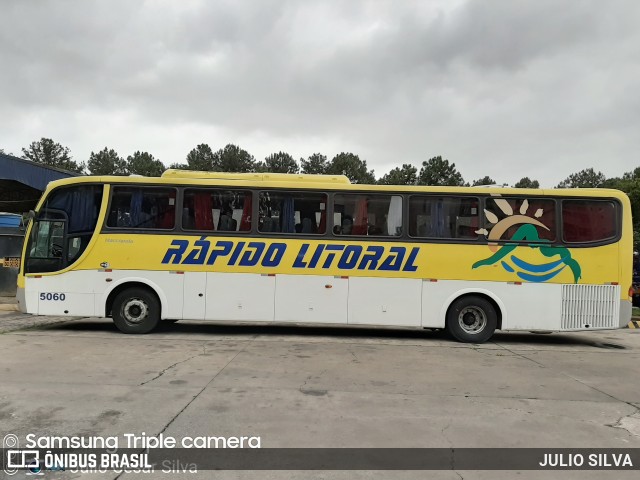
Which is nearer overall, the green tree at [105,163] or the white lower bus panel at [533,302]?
the white lower bus panel at [533,302]

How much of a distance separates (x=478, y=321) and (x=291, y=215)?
444 centimetres

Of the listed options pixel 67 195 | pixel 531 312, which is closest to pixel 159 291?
pixel 67 195

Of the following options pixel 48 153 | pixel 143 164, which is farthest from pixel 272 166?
pixel 48 153

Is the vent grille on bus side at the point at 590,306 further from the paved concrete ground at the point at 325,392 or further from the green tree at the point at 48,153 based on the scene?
the green tree at the point at 48,153

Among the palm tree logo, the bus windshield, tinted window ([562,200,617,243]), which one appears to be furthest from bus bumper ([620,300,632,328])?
the bus windshield

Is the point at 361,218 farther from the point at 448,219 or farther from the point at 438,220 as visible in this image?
the point at 448,219

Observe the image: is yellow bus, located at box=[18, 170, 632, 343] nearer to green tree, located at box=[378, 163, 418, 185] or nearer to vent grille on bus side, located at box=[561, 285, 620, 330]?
vent grille on bus side, located at box=[561, 285, 620, 330]

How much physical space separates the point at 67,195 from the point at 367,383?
24.4 ft

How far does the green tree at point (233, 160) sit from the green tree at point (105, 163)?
19.5 meters

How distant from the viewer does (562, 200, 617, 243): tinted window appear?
9.58 m

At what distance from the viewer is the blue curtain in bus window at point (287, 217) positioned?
9828 mm

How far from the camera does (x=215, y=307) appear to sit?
9.80m

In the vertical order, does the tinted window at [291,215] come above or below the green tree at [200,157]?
below

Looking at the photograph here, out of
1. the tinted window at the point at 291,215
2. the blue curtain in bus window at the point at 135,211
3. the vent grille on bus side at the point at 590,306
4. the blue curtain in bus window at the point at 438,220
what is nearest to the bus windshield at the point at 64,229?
the blue curtain in bus window at the point at 135,211
